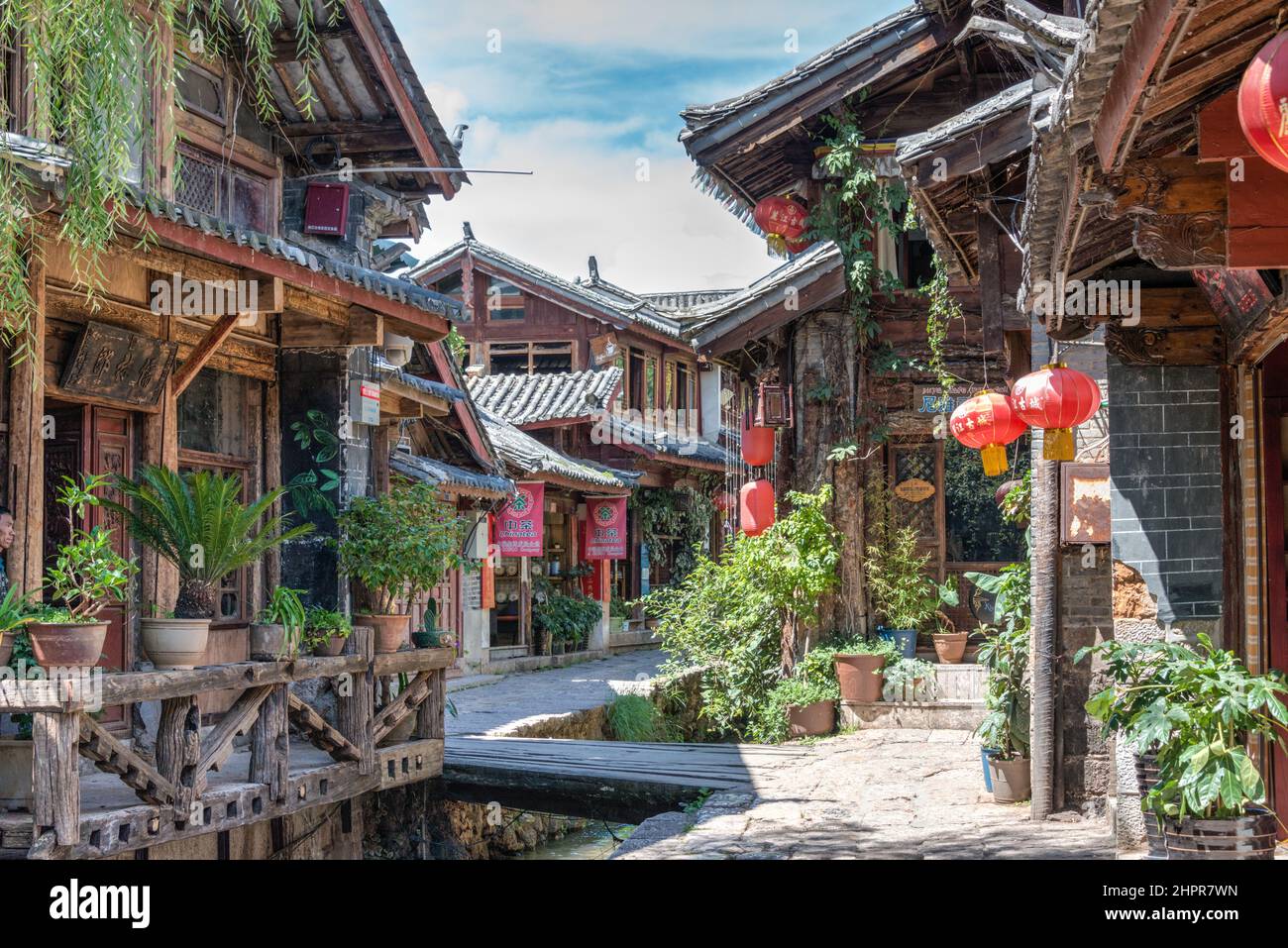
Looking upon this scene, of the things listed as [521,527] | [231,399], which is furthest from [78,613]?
[521,527]

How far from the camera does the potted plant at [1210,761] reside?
17.6 feet

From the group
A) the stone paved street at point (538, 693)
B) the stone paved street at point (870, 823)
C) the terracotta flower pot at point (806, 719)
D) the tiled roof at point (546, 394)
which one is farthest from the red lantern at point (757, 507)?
the tiled roof at point (546, 394)

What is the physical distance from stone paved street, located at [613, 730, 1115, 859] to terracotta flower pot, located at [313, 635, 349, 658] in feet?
7.74

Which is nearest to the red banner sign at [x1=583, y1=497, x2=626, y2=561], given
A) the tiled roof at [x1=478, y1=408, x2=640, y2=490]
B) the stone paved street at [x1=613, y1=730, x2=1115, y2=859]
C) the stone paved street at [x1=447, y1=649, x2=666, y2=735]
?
the tiled roof at [x1=478, y1=408, x2=640, y2=490]

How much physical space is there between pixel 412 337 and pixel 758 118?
4995 millimetres

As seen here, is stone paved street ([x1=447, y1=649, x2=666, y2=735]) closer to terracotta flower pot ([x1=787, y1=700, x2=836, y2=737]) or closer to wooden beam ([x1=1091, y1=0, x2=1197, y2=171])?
terracotta flower pot ([x1=787, y1=700, x2=836, y2=737])

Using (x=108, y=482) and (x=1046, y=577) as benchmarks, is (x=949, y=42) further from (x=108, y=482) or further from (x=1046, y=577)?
(x=108, y=482)

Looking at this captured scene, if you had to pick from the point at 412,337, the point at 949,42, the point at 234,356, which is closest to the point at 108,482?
the point at 234,356

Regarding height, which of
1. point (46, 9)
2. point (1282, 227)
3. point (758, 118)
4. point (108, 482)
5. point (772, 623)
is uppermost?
point (758, 118)

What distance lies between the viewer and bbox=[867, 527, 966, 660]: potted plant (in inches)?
534

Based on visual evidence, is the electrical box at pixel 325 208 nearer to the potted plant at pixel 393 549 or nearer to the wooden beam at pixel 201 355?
the wooden beam at pixel 201 355

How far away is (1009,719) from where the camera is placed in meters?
8.98

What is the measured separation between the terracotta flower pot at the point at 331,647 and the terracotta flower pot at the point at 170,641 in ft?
4.93
